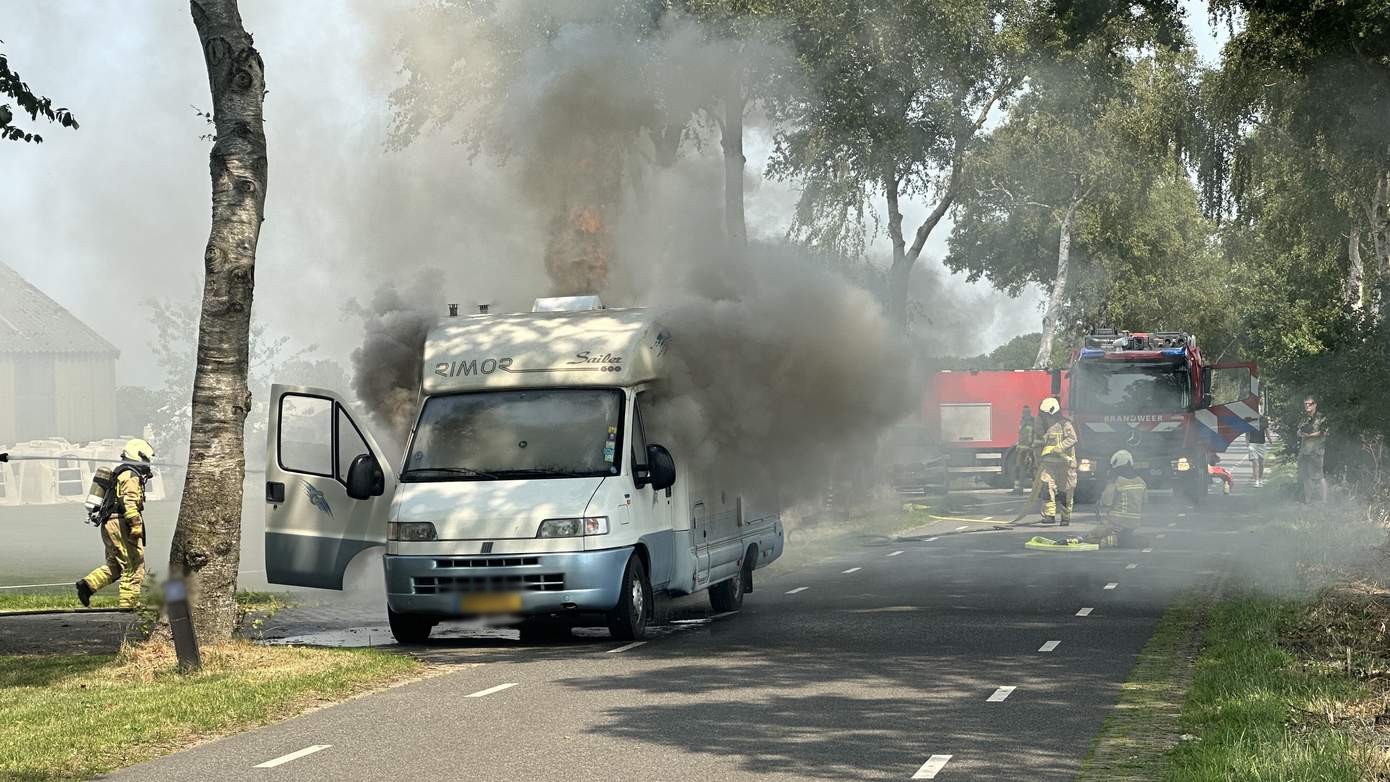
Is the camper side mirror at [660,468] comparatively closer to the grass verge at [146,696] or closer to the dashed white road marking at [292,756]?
the grass verge at [146,696]

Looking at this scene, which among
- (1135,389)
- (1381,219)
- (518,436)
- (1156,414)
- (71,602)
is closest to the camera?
(518,436)

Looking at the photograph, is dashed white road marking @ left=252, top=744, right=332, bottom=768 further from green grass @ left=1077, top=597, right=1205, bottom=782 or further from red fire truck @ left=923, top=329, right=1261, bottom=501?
red fire truck @ left=923, top=329, right=1261, bottom=501

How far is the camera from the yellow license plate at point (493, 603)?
1281 cm

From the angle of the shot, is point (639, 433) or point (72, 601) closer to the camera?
point (639, 433)

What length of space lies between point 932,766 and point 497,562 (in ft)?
18.3

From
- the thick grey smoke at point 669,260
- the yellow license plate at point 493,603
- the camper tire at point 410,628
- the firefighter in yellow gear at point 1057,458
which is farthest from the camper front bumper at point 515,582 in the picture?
the firefighter in yellow gear at point 1057,458

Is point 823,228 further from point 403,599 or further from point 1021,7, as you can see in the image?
point 403,599

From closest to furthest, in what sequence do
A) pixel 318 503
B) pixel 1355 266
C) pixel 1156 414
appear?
pixel 318 503, pixel 1156 414, pixel 1355 266

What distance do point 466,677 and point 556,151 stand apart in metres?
11.5

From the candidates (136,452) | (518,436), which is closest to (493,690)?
(518,436)

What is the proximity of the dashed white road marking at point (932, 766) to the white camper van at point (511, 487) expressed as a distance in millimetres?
5107

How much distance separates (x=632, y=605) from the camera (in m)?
13.4

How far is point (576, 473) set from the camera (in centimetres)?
1332

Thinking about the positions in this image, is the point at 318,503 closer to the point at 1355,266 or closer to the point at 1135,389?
the point at 1135,389
